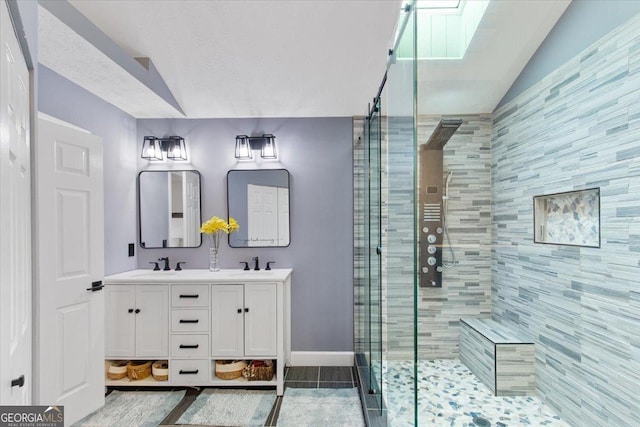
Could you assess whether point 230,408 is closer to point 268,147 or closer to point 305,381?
point 305,381

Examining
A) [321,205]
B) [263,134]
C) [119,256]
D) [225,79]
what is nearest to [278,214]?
[321,205]

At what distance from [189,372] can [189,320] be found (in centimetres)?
40

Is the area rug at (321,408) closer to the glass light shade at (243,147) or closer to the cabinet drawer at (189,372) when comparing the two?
the cabinet drawer at (189,372)

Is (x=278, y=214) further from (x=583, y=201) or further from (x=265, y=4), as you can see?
(x=583, y=201)

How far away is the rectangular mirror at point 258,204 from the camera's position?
2887mm

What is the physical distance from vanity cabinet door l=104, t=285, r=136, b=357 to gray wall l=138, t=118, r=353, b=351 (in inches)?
20.6

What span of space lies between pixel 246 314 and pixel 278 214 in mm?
940

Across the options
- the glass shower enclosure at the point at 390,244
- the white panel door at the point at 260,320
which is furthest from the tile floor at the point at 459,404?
the white panel door at the point at 260,320

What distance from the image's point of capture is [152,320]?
2.41 meters

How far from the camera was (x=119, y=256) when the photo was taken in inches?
106

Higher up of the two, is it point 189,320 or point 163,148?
point 163,148

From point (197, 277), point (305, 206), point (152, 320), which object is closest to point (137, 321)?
point (152, 320)

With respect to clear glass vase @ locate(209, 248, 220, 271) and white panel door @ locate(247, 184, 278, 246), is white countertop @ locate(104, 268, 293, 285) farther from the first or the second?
white panel door @ locate(247, 184, 278, 246)

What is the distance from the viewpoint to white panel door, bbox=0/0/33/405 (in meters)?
0.76
